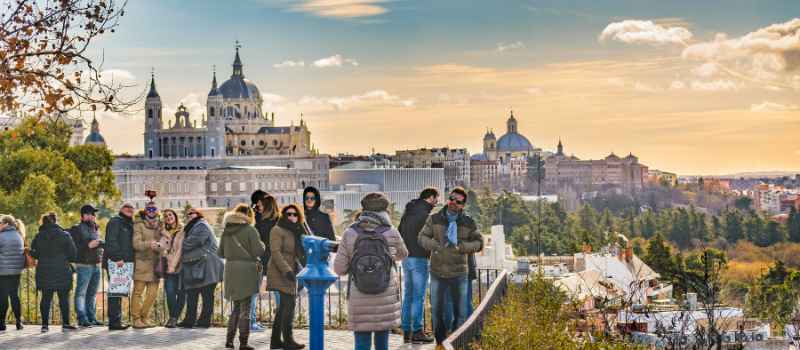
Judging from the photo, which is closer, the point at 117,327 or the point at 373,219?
the point at 373,219

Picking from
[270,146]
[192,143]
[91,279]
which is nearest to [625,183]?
[270,146]

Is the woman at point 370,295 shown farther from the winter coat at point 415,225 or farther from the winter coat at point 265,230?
the winter coat at point 265,230

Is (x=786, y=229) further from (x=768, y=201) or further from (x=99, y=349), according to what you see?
(x=99, y=349)

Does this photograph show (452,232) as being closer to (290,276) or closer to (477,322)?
(477,322)

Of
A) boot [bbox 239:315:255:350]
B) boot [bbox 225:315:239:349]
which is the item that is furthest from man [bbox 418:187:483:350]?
boot [bbox 225:315:239:349]

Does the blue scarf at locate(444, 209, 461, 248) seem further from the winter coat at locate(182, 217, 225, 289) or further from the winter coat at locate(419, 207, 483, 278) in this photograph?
the winter coat at locate(182, 217, 225, 289)

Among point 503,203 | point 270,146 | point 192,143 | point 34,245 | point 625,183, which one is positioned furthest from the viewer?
point 625,183

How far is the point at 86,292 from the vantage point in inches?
338

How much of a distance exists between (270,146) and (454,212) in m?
97.9

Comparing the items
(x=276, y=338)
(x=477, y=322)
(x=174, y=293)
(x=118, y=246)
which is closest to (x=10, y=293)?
(x=118, y=246)

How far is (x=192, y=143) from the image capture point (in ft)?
318

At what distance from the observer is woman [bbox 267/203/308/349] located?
7055 mm

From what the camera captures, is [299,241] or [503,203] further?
[503,203]

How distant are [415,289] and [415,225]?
0.55 meters
